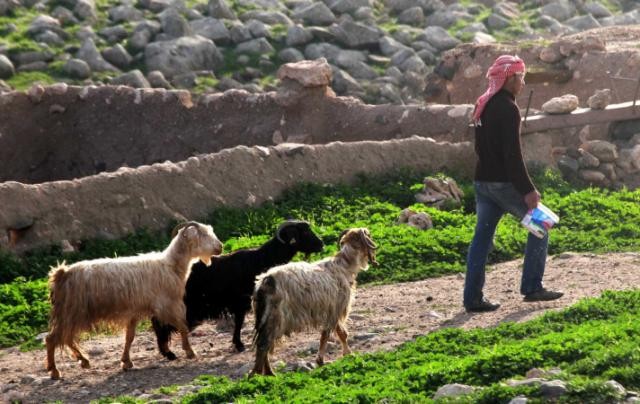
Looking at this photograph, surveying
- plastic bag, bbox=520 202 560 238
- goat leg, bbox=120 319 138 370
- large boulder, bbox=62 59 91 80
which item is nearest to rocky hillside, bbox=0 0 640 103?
large boulder, bbox=62 59 91 80

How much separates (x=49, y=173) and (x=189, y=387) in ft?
37.0

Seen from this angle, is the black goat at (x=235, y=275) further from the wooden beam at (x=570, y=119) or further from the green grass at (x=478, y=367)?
the wooden beam at (x=570, y=119)

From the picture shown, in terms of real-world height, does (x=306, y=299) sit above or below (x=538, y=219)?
below

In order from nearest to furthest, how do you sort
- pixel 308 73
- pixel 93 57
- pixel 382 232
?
pixel 382 232 < pixel 308 73 < pixel 93 57

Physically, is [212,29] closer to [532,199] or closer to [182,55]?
[182,55]

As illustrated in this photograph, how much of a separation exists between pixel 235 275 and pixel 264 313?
195cm

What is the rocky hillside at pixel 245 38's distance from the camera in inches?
1163

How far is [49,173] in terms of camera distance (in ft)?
70.3

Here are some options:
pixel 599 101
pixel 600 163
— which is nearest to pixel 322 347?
pixel 599 101

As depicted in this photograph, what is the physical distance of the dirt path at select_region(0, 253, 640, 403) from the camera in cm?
1131

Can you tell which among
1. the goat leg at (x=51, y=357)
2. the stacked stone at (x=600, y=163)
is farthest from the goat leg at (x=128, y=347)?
the stacked stone at (x=600, y=163)

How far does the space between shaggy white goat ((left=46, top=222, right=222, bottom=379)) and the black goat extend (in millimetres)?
453

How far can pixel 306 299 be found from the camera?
11.0 m

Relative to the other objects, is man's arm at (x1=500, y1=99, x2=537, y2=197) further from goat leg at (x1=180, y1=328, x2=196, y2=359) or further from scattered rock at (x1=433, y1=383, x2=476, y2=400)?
scattered rock at (x1=433, y1=383, x2=476, y2=400)
